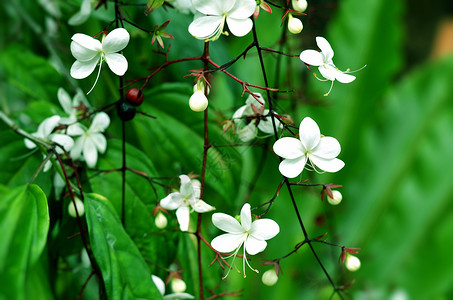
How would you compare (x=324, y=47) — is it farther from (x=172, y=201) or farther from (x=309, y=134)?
(x=172, y=201)

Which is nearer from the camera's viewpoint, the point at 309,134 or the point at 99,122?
the point at 309,134

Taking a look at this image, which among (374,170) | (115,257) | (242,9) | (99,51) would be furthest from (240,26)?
(374,170)

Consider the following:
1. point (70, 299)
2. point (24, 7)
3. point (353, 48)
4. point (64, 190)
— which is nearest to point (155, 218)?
point (64, 190)

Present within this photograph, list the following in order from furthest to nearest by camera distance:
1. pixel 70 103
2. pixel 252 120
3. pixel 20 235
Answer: pixel 70 103 < pixel 252 120 < pixel 20 235

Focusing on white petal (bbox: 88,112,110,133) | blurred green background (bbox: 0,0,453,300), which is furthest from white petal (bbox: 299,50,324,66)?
blurred green background (bbox: 0,0,453,300)

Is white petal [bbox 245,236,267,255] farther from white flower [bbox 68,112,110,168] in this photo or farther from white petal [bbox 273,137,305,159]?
white flower [bbox 68,112,110,168]

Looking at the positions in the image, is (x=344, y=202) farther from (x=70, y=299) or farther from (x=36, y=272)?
(x=36, y=272)
